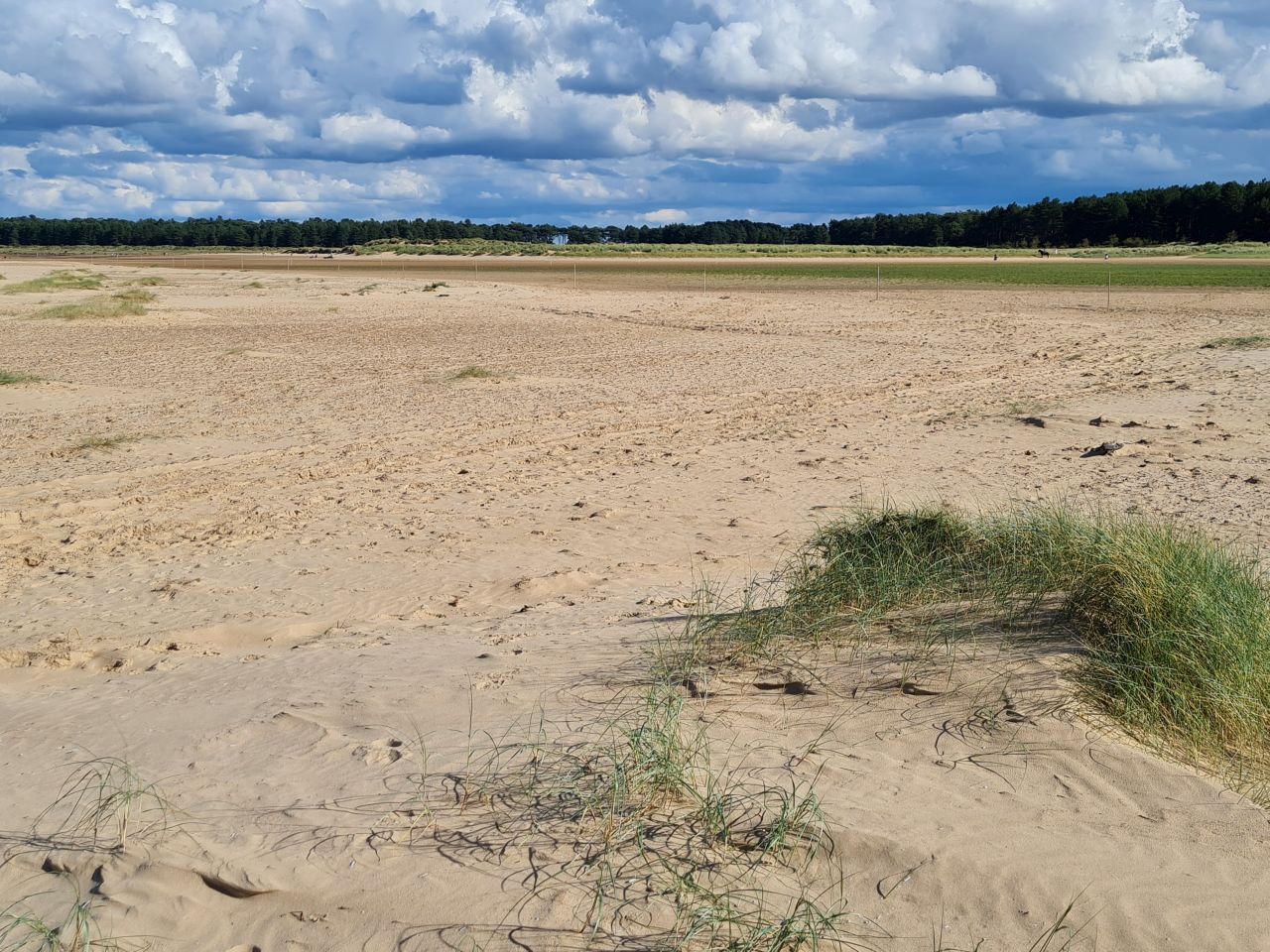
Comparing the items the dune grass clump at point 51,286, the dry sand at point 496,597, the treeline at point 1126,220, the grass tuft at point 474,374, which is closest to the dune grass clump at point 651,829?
the dry sand at point 496,597

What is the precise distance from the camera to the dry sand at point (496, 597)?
3.65 metres

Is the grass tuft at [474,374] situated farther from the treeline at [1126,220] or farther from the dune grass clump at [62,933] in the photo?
the treeline at [1126,220]

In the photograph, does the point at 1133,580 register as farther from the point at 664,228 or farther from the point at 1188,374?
the point at 664,228

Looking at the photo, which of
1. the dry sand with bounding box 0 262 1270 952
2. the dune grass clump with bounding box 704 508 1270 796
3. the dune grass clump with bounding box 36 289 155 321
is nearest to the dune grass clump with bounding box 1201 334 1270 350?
the dry sand with bounding box 0 262 1270 952

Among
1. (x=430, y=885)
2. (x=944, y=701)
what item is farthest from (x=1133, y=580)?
(x=430, y=885)

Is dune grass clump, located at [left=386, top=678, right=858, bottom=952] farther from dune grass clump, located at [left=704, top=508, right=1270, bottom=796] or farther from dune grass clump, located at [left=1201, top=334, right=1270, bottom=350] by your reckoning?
dune grass clump, located at [left=1201, top=334, right=1270, bottom=350]

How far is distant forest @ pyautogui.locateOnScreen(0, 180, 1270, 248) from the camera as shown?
11719cm

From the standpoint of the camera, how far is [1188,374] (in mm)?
17625

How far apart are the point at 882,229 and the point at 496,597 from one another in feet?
538

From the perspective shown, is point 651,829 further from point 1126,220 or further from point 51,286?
point 1126,220

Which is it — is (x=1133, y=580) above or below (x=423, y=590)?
above

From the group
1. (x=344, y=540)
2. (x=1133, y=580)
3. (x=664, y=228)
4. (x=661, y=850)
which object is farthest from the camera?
(x=664, y=228)

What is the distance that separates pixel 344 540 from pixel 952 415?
8.23m

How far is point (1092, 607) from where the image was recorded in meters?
5.37
